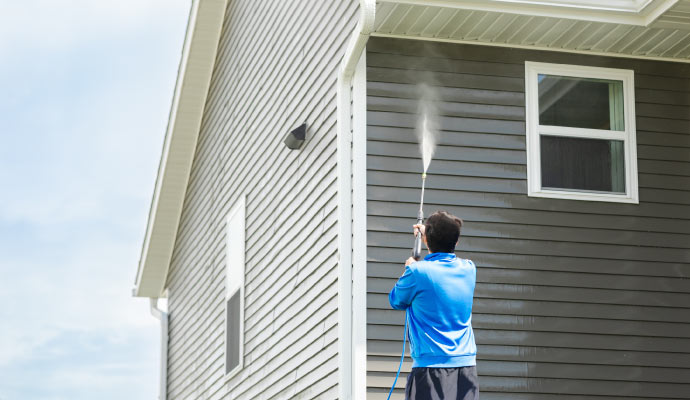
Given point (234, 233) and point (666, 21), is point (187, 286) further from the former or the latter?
point (666, 21)

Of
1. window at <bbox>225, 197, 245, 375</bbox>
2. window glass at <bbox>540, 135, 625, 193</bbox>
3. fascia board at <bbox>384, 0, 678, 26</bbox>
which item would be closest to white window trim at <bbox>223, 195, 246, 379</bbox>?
window at <bbox>225, 197, 245, 375</bbox>

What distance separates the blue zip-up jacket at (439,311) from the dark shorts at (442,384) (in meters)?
0.04

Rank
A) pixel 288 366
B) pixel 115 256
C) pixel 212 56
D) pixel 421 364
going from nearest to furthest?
pixel 421 364, pixel 288 366, pixel 212 56, pixel 115 256

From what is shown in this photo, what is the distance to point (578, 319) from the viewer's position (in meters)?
9.12

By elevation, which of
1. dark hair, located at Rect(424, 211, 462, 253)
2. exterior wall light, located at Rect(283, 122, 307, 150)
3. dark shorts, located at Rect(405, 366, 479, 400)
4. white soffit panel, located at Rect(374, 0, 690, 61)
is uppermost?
white soffit panel, located at Rect(374, 0, 690, 61)

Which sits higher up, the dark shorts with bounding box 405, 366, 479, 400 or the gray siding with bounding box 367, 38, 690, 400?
the gray siding with bounding box 367, 38, 690, 400

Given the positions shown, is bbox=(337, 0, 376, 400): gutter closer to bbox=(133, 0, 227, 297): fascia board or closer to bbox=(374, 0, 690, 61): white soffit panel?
bbox=(374, 0, 690, 61): white soffit panel

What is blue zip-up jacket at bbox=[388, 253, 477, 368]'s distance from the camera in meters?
6.63

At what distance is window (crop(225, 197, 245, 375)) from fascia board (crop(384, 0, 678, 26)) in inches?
183

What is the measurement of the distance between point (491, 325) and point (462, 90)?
1.86 metres

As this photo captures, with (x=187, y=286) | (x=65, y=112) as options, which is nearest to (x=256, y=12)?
(x=187, y=286)

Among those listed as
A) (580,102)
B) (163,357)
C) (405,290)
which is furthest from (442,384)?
(163,357)

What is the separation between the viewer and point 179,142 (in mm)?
15859

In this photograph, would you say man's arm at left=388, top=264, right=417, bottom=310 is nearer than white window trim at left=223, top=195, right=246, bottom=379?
Yes
